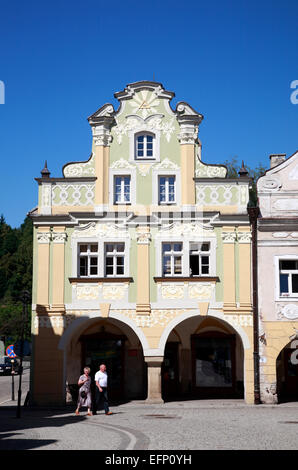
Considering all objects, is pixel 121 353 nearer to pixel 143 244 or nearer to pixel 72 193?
pixel 143 244

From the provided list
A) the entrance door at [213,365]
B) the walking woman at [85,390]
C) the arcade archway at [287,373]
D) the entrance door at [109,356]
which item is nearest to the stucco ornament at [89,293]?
the entrance door at [109,356]

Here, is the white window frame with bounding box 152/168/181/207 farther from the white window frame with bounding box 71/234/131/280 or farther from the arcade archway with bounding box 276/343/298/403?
the arcade archway with bounding box 276/343/298/403

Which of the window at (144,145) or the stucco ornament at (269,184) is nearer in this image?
the stucco ornament at (269,184)

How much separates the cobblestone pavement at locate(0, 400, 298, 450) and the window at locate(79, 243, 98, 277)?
556 cm

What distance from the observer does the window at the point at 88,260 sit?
27.8 m

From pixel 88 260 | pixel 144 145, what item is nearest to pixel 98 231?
pixel 88 260

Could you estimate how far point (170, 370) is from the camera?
30.3m

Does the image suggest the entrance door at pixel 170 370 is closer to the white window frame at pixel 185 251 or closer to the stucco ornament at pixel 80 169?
the white window frame at pixel 185 251

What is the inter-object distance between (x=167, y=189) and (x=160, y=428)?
12461mm

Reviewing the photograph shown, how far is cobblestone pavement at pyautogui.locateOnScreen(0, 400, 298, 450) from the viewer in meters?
14.4

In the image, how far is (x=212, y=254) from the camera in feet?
90.0

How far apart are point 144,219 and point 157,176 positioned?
6.25 ft

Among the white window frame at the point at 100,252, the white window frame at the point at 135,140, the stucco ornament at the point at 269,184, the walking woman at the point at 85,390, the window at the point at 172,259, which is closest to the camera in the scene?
the walking woman at the point at 85,390

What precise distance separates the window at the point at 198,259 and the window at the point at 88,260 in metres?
3.89
